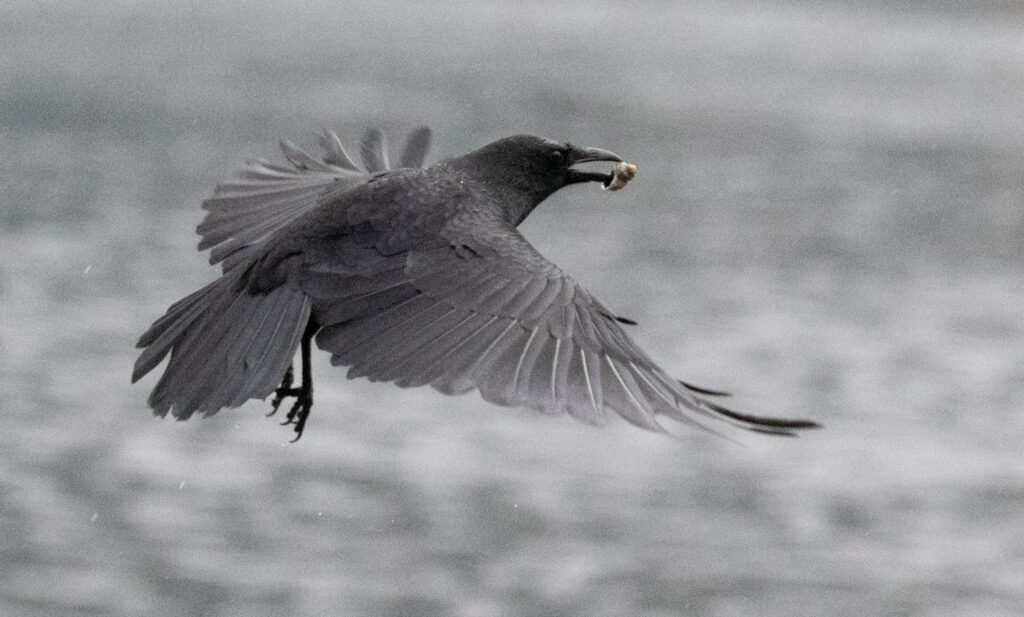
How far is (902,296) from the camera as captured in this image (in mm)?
28594

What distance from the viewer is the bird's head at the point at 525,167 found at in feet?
21.7

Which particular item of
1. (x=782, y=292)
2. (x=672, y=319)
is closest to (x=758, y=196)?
(x=782, y=292)

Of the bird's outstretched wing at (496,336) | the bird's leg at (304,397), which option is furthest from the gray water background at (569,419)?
the bird's outstretched wing at (496,336)

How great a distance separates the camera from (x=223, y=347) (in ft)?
19.9

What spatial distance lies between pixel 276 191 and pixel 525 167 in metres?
1.09

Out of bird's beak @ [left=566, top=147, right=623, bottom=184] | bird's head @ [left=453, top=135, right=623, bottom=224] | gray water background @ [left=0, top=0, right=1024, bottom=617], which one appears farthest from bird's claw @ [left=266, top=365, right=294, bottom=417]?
gray water background @ [left=0, top=0, right=1024, bottom=617]

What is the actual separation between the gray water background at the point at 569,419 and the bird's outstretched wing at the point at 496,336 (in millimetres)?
10896

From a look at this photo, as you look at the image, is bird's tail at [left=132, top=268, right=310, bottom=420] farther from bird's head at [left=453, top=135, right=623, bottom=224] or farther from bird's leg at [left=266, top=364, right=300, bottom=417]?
bird's head at [left=453, top=135, right=623, bottom=224]

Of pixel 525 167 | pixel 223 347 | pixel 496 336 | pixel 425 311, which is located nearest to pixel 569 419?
pixel 525 167

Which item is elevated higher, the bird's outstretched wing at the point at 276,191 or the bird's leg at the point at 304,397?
the bird's outstretched wing at the point at 276,191

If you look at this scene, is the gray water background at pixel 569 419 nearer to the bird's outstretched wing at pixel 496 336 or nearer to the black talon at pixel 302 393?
the black talon at pixel 302 393

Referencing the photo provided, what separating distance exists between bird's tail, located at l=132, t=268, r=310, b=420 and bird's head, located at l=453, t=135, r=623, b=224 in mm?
943

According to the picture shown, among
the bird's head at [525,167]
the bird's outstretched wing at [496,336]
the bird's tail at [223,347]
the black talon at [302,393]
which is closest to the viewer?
the bird's outstretched wing at [496,336]

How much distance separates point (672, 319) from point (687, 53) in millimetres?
31219
